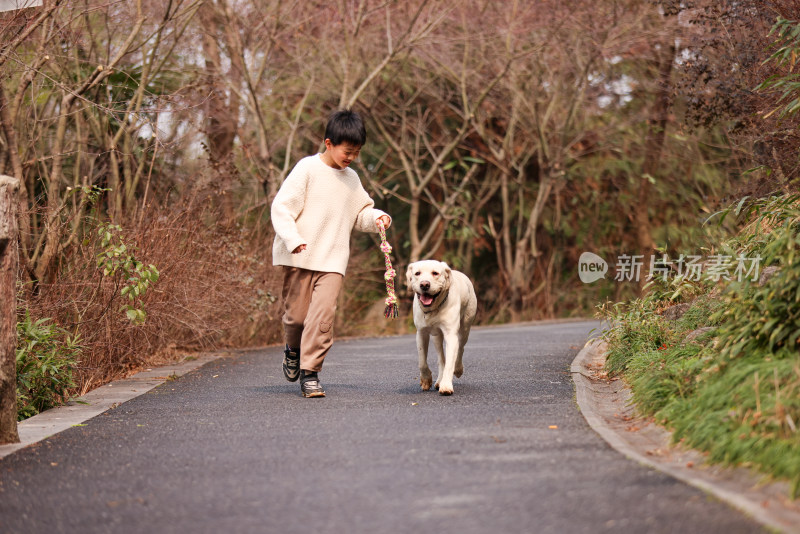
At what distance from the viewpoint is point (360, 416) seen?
6668 millimetres

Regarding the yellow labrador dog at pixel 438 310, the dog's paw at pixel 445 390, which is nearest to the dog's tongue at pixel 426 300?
the yellow labrador dog at pixel 438 310

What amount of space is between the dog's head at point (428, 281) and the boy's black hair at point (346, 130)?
1.05 meters

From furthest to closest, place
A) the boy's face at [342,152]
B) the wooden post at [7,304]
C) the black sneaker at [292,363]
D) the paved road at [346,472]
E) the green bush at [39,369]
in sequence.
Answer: the black sneaker at [292,363]
the boy's face at [342,152]
the green bush at [39,369]
the wooden post at [7,304]
the paved road at [346,472]

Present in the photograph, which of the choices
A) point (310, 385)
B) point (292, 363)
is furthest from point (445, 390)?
point (292, 363)

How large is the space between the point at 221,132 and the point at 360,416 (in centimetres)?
1226

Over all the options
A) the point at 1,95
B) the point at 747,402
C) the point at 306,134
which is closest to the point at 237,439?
the point at 747,402

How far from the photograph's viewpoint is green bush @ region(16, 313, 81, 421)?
727 cm

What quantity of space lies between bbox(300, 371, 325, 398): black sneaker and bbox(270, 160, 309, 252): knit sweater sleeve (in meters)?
1.02

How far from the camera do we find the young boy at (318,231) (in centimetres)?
772

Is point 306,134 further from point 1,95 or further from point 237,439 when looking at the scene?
point 237,439

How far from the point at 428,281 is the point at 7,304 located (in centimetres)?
301

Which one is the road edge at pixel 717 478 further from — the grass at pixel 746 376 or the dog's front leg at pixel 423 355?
the dog's front leg at pixel 423 355

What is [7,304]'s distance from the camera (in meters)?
5.71

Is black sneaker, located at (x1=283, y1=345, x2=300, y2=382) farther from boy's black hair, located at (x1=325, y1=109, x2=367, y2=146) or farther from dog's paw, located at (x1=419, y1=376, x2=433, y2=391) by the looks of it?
boy's black hair, located at (x1=325, y1=109, x2=367, y2=146)
